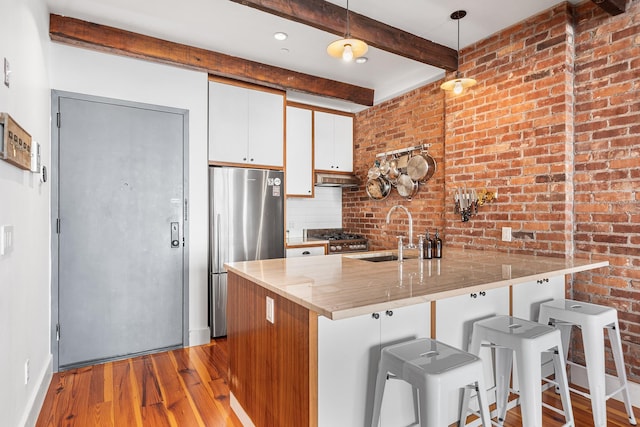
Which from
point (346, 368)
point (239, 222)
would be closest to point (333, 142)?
point (239, 222)

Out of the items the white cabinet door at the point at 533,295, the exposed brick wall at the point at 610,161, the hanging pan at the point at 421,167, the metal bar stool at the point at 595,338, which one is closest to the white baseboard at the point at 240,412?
the white cabinet door at the point at 533,295

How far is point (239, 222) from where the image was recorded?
11.8 feet

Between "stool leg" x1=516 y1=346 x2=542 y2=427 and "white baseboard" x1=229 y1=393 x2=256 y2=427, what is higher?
"stool leg" x1=516 y1=346 x2=542 y2=427

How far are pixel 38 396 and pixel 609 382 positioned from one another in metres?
3.67

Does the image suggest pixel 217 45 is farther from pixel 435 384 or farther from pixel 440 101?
pixel 435 384

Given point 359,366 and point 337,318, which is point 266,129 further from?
point 337,318

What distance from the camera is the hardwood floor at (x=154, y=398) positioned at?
2119mm

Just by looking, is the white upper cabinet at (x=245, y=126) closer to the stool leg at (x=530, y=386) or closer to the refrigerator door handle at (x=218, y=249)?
the refrigerator door handle at (x=218, y=249)

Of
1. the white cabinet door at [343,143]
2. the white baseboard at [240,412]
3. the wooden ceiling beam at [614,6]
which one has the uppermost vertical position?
the wooden ceiling beam at [614,6]

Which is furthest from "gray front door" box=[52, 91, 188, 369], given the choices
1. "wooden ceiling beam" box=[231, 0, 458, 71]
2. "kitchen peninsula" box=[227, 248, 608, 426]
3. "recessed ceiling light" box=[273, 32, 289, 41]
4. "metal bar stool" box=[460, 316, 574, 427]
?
"metal bar stool" box=[460, 316, 574, 427]

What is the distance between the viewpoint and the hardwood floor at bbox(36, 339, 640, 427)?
212 cm

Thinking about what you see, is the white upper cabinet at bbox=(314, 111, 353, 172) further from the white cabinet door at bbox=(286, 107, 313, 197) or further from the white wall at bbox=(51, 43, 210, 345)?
the white wall at bbox=(51, 43, 210, 345)

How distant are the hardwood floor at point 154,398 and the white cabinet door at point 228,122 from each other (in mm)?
1922

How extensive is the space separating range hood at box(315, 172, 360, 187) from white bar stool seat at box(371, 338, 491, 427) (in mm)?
2979
